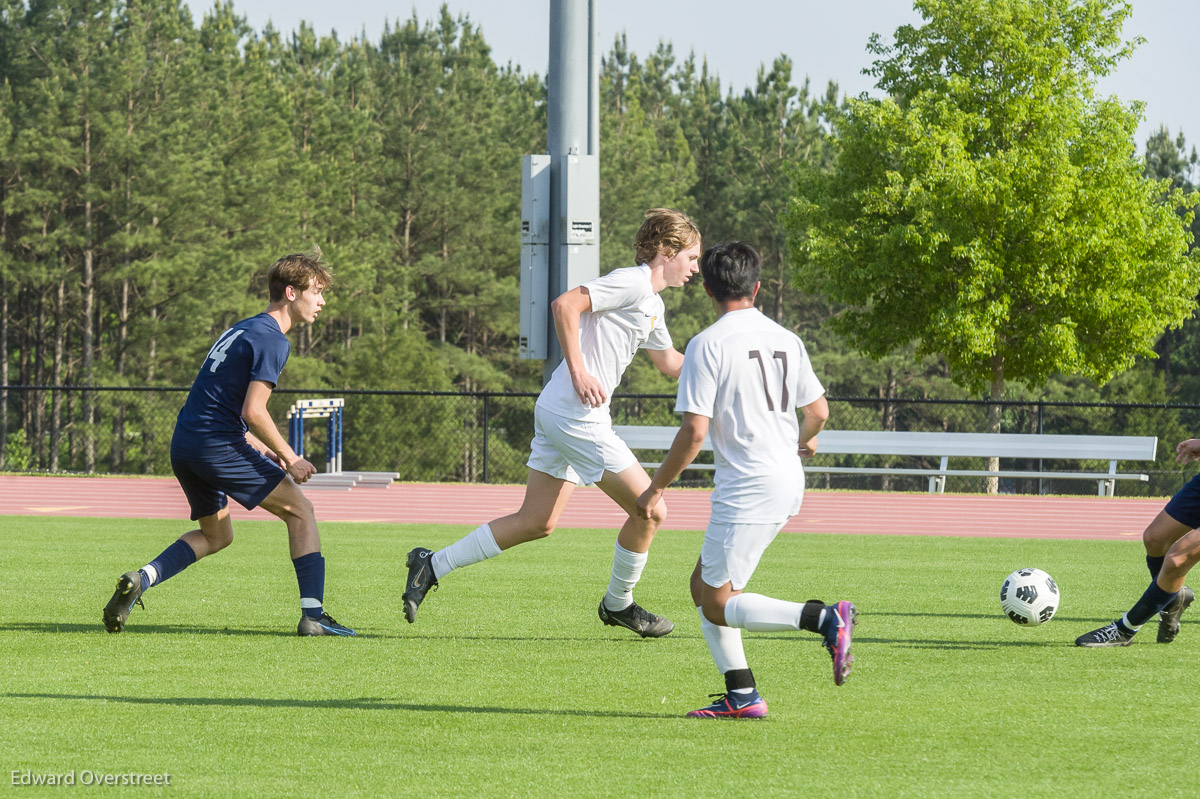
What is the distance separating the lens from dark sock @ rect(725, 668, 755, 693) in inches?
192

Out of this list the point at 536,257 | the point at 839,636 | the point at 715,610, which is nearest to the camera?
the point at 839,636

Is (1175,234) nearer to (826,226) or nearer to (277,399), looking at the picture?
(826,226)

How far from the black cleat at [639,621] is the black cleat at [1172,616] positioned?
2.49 meters

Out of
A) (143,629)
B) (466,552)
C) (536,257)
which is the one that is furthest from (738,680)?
(536,257)

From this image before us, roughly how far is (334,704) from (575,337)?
2.03 metres

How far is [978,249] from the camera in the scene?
3056cm

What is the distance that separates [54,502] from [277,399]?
2990 cm

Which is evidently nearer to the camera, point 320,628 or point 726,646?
point 726,646

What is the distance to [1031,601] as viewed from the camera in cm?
700

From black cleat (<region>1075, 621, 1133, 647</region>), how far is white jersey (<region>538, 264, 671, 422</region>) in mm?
2570

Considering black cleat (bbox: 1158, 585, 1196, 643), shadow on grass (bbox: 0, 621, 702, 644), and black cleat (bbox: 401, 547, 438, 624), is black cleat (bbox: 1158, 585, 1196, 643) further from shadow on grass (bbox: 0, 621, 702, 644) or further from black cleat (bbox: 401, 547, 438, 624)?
black cleat (bbox: 401, 547, 438, 624)

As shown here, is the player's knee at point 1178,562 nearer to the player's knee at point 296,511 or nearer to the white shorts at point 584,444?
the white shorts at point 584,444

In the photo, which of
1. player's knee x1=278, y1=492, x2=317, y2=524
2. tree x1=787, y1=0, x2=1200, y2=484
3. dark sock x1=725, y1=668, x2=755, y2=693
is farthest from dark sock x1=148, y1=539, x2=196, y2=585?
tree x1=787, y1=0, x2=1200, y2=484

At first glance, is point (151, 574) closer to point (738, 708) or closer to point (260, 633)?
point (260, 633)
